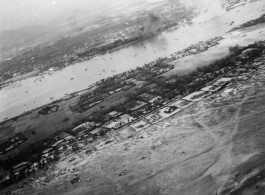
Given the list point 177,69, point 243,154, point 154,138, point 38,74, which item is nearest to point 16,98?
point 38,74

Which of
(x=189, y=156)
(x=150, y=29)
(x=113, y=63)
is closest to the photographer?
(x=189, y=156)

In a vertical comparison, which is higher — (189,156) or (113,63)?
(113,63)

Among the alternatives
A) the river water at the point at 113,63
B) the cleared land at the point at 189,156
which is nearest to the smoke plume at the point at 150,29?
the river water at the point at 113,63

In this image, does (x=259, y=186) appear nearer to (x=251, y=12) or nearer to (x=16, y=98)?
(x=16, y=98)

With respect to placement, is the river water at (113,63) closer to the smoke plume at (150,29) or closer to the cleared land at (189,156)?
the smoke plume at (150,29)

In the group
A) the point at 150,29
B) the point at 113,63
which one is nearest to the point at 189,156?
the point at 113,63

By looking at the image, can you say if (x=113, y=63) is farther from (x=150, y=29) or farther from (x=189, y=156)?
(x=189, y=156)

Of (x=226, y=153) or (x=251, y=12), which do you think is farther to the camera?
(x=251, y=12)

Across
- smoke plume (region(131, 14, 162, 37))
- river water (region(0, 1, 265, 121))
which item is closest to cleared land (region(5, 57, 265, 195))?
river water (region(0, 1, 265, 121))

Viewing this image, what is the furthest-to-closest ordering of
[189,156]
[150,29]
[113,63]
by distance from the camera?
[150,29]
[113,63]
[189,156]
